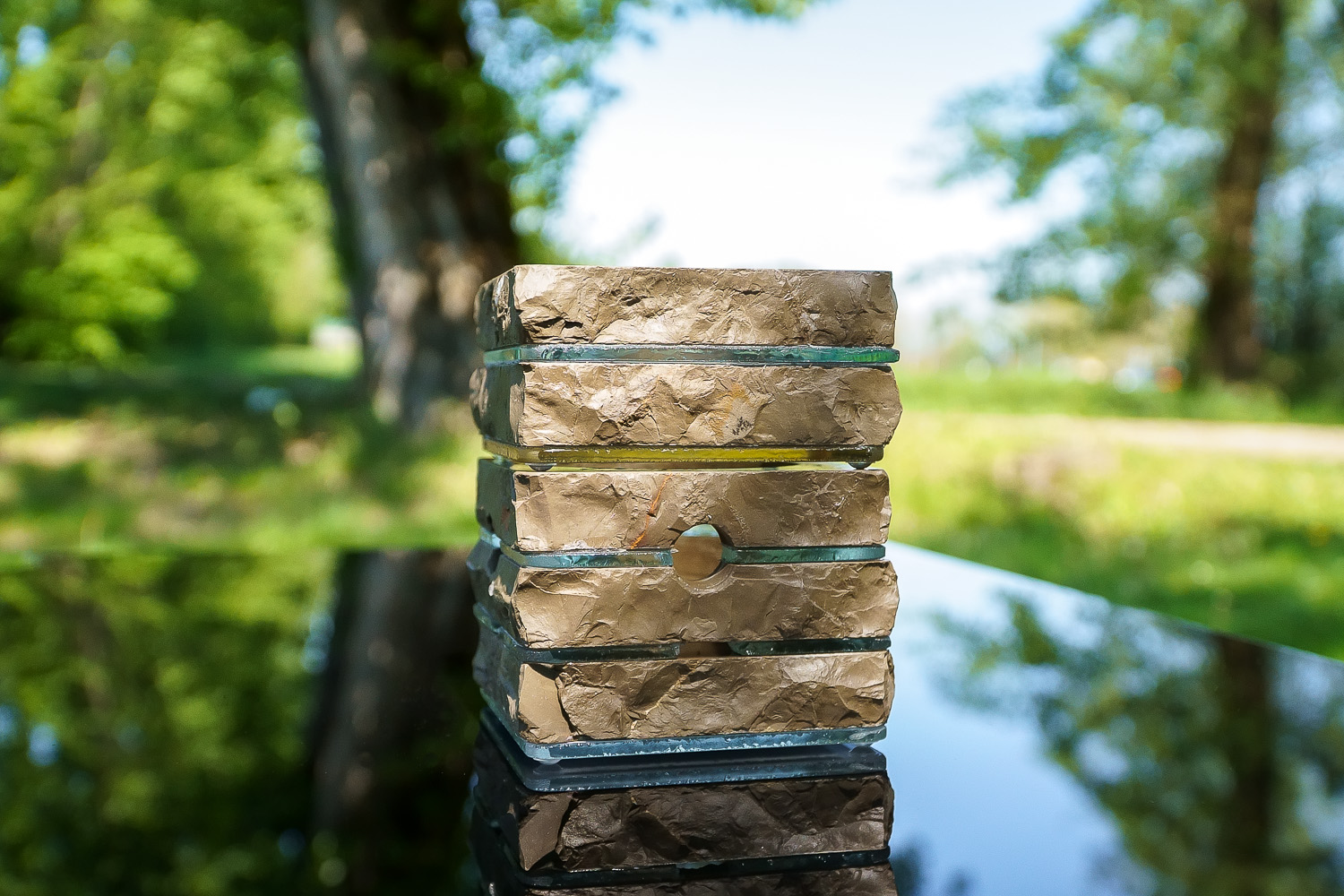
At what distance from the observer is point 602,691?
96cm

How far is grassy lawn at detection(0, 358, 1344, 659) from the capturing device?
5.08m

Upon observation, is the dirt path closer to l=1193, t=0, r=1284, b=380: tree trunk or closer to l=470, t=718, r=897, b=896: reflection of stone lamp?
l=1193, t=0, r=1284, b=380: tree trunk

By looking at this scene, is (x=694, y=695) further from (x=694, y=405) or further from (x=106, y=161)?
(x=106, y=161)

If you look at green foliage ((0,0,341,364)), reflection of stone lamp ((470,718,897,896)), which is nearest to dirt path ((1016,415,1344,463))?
reflection of stone lamp ((470,718,897,896))

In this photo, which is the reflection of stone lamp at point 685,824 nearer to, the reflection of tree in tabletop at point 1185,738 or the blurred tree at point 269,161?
the reflection of tree in tabletop at point 1185,738

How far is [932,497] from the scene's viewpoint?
21.2ft

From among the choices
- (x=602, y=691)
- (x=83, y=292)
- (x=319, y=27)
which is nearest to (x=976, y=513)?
(x=319, y=27)

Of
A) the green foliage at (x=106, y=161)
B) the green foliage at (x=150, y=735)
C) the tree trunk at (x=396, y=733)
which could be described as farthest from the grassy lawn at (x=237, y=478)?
the tree trunk at (x=396, y=733)

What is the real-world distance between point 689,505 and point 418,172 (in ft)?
20.0

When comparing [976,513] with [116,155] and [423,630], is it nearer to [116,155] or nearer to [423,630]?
[423,630]

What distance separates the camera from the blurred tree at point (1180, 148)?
9281 millimetres

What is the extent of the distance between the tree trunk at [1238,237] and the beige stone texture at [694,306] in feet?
32.7

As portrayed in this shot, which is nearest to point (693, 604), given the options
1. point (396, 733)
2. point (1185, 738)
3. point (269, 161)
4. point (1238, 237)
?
point (396, 733)

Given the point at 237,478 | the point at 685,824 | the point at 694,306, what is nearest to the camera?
the point at 685,824
